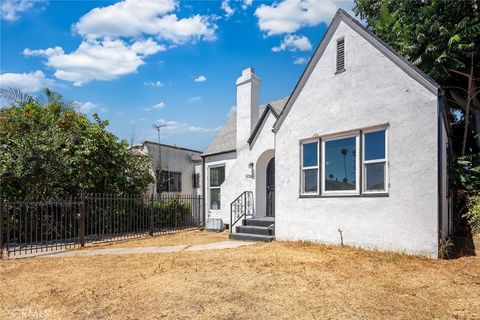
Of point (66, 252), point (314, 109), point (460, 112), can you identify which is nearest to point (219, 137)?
point (314, 109)

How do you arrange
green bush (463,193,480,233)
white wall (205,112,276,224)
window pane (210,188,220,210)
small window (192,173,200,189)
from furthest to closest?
small window (192,173,200,189) → window pane (210,188,220,210) → white wall (205,112,276,224) → green bush (463,193,480,233)

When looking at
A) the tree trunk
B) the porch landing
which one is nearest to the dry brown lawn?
the porch landing

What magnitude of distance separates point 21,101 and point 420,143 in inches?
581

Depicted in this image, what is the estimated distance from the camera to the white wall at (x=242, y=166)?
41.5ft

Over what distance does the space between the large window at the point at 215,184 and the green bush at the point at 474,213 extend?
382 inches

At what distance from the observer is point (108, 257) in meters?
8.75

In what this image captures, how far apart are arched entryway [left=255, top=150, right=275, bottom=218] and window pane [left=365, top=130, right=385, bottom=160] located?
15.3ft

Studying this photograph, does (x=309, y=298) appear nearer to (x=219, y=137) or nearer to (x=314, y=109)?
(x=314, y=109)

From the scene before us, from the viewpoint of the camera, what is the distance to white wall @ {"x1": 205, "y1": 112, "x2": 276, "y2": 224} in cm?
1264

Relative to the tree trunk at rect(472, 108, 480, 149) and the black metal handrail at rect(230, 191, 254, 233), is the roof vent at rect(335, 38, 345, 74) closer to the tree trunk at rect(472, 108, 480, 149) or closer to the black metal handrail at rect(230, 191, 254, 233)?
the black metal handrail at rect(230, 191, 254, 233)

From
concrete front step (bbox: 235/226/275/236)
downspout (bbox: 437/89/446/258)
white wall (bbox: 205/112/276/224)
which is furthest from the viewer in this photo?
white wall (bbox: 205/112/276/224)

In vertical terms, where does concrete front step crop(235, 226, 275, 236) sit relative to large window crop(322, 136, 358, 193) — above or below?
below

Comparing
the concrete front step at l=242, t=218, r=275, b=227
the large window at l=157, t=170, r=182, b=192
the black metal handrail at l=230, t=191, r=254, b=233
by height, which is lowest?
the concrete front step at l=242, t=218, r=275, b=227

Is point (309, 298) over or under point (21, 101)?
under
